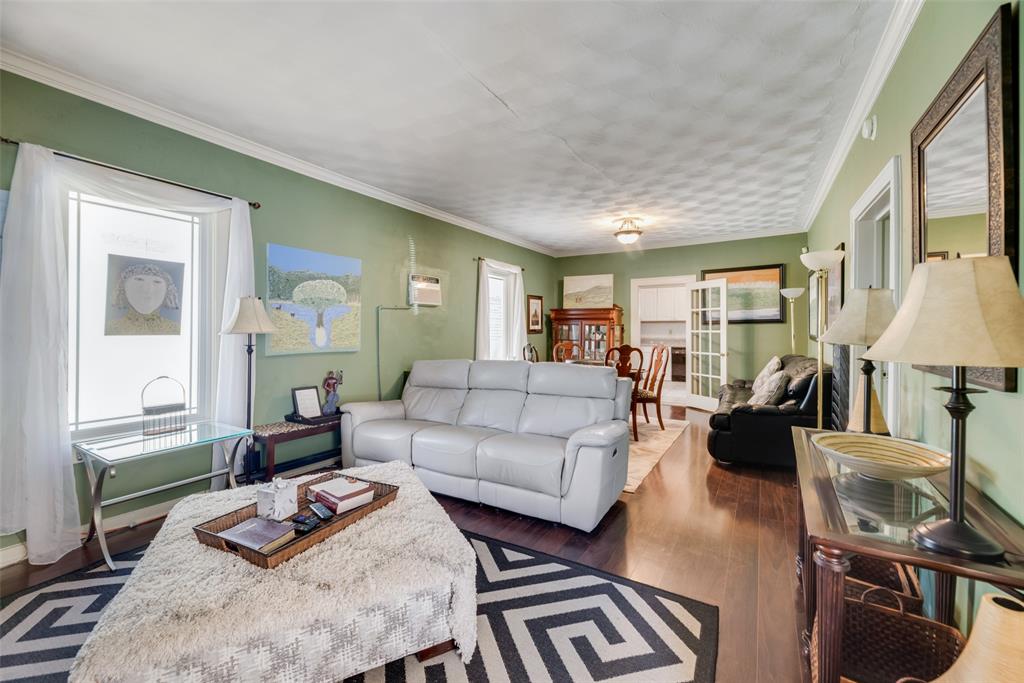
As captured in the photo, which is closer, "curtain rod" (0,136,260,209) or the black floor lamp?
"curtain rod" (0,136,260,209)

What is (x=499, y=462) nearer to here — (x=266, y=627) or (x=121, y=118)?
(x=266, y=627)

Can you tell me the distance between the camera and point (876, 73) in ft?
7.02

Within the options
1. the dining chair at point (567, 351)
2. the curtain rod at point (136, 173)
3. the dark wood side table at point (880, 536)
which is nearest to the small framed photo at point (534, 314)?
the dining chair at point (567, 351)

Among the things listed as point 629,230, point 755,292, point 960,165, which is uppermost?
point 629,230

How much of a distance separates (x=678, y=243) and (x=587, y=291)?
1.67 metres

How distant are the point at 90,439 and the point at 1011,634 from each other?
369 cm

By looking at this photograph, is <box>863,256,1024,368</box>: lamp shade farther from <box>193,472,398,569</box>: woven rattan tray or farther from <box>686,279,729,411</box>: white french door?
<box>686,279,729,411</box>: white french door

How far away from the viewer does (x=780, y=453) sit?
3.64 meters

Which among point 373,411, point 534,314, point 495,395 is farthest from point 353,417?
point 534,314

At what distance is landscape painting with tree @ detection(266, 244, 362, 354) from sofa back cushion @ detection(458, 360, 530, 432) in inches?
49.0

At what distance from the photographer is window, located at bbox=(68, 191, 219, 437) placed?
246cm

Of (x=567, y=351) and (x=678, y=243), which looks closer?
(x=678, y=243)

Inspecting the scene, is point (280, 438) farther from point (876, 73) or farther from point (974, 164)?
point (876, 73)

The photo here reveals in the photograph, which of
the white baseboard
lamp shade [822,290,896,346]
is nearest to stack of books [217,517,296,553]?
the white baseboard
